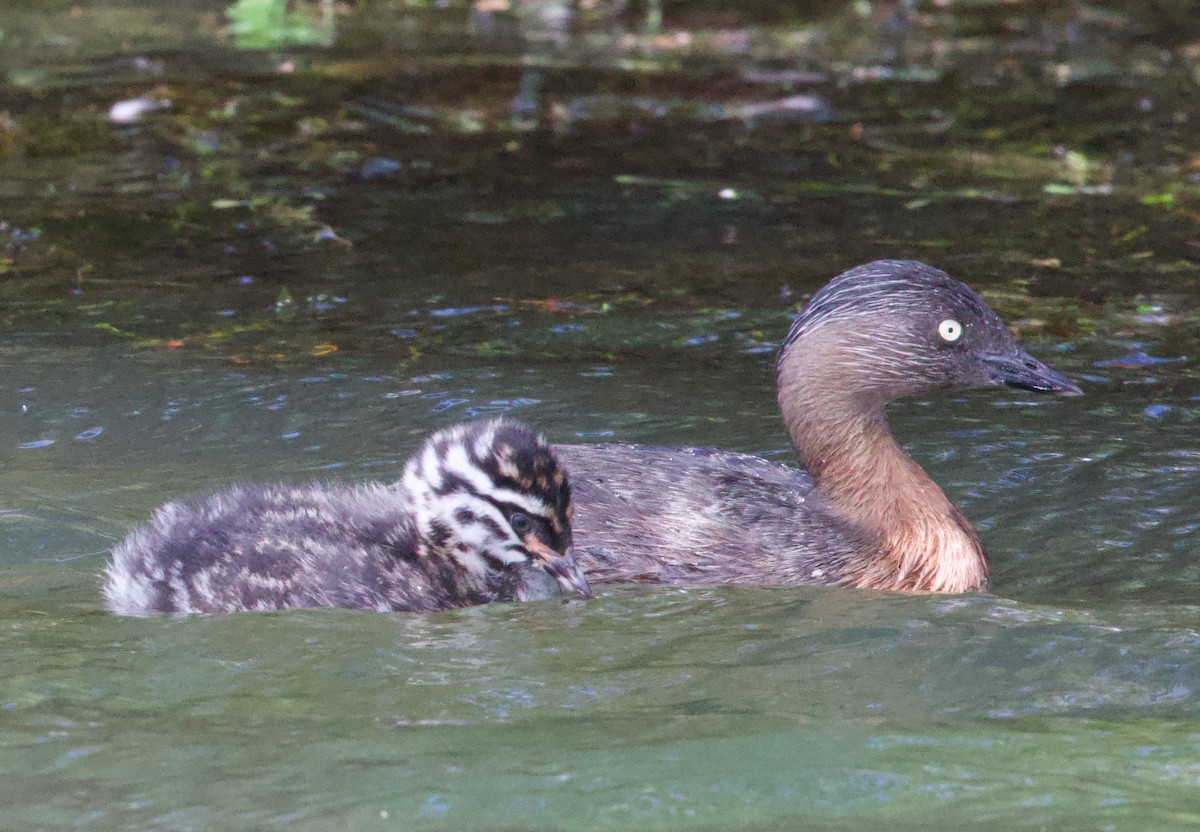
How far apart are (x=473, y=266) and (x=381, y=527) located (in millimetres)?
5304

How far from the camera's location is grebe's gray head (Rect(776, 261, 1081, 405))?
22.9 feet

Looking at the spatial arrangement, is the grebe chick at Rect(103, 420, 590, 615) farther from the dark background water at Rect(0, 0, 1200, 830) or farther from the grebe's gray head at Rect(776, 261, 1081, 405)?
the grebe's gray head at Rect(776, 261, 1081, 405)

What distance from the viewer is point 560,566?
6141mm

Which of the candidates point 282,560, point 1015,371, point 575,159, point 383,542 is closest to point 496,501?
point 383,542

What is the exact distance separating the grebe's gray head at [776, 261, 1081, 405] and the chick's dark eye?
4.67 feet

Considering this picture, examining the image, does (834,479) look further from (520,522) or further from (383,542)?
(383,542)

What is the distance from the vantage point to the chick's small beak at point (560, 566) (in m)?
6.09

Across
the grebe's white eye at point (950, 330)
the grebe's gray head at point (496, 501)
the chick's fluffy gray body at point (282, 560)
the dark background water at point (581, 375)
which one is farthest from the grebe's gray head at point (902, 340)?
the chick's fluffy gray body at point (282, 560)

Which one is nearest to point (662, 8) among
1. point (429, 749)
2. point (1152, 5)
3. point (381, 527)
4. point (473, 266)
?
point (1152, 5)

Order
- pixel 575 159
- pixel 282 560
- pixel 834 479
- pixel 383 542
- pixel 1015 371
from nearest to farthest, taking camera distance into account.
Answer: pixel 282 560 → pixel 383 542 → pixel 834 479 → pixel 1015 371 → pixel 575 159

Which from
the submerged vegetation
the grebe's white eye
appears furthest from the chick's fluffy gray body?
the submerged vegetation

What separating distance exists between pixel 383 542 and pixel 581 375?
2971mm

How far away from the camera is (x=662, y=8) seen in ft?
71.2

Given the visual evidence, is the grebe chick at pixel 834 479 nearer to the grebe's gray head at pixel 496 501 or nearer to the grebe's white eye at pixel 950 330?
the grebe's white eye at pixel 950 330
